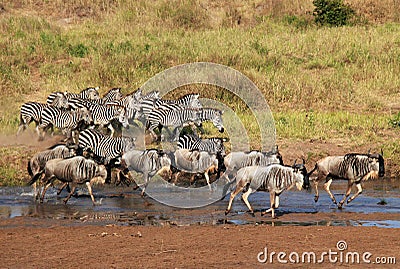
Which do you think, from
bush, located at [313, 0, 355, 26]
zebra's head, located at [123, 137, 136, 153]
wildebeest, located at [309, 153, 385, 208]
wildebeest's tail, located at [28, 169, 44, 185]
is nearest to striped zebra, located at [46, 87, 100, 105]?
zebra's head, located at [123, 137, 136, 153]

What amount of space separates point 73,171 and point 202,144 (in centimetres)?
406

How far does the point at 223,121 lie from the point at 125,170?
16.8 ft

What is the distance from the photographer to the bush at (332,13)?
100 feet

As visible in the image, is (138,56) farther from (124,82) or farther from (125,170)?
(125,170)

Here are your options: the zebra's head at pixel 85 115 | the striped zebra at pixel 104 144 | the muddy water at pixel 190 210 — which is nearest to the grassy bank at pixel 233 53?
the striped zebra at pixel 104 144

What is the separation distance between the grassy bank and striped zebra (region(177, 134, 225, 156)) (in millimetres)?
1902

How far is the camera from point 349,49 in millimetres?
26578

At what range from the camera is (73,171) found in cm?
1379

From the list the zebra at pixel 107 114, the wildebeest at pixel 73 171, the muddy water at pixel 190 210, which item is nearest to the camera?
the muddy water at pixel 190 210

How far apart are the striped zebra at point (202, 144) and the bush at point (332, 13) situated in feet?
48.2

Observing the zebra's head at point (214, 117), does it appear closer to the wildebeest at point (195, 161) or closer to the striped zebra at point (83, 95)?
the striped zebra at point (83, 95)

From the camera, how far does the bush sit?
100ft

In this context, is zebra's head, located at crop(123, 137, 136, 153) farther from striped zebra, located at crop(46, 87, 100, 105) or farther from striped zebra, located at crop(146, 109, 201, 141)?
striped zebra, located at crop(46, 87, 100, 105)

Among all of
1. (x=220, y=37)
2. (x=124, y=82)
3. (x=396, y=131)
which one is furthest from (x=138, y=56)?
(x=396, y=131)
